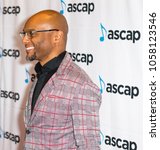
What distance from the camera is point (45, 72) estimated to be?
4.69 feet

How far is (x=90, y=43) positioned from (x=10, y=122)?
1018mm

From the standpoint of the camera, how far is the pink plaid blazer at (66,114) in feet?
4.05

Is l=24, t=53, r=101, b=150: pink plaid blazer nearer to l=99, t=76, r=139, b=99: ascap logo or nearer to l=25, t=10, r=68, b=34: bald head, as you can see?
l=25, t=10, r=68, b=34: bald head

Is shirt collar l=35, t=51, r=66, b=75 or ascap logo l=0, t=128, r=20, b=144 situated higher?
shirt collar l=35, t=51, r=66, b=75

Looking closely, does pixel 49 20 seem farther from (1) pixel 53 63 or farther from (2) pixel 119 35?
(2) pixel 119 35

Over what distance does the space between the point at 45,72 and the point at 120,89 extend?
1.99 ft

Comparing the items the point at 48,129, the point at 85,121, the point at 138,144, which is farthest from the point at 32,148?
the point at 138,144

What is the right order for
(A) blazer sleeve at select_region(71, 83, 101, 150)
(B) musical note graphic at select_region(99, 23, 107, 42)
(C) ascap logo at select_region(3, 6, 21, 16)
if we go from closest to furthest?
(A) blazer sleeve at select_region(71, 83, 101, 150), (B) musical note graphic at select_region(99, 23, 107, 42), (C) ascap logo at select_region(3, 6, 21, 16)

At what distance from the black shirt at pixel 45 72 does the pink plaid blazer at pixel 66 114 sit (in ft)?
0.11

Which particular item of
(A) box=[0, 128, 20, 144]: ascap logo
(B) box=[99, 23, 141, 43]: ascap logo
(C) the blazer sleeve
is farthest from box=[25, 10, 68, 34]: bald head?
(A) box=[0, 128, 20, 144]: ascap logo

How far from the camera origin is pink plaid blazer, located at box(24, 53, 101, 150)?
1235 mm

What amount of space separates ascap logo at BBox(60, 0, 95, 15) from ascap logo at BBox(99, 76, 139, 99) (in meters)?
0.43

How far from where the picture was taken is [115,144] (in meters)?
1.93

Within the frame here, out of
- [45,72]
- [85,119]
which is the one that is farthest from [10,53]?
[85,119]
